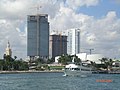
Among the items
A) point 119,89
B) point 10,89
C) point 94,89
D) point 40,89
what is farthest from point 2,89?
point 119,89

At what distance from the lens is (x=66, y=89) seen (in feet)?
378

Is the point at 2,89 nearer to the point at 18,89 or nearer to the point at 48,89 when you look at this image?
the point at 18,89

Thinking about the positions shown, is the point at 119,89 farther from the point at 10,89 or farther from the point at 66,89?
the point at 10,89

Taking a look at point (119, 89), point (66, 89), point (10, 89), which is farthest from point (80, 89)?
point (10, 89)

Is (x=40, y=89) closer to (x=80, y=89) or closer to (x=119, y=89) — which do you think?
(x=80, y=89)

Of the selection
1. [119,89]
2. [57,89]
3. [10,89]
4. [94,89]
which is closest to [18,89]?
[10,89]

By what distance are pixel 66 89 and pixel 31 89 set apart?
409 inches

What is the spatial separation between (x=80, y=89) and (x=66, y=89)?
418 cm

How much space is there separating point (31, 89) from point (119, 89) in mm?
26354

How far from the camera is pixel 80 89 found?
115312mm

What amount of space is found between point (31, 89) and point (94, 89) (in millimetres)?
18516

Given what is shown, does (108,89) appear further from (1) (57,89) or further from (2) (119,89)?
(1) (57,89)

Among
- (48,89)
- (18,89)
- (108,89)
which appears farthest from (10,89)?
(108,89)

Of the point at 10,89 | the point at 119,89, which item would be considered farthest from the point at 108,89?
the point at 10,89
